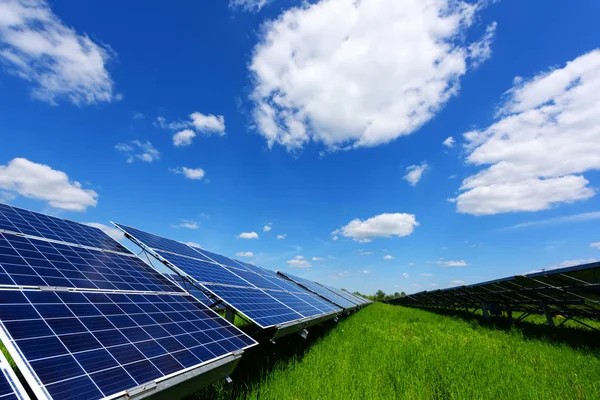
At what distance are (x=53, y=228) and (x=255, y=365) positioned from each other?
27.6ft

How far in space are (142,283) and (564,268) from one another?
14263 millimetres

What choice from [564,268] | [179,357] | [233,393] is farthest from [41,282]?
[564,268]

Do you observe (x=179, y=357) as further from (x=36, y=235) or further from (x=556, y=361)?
(x=556, y=361)

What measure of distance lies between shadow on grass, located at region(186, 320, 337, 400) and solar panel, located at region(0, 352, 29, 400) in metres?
3.50

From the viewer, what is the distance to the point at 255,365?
8.36m

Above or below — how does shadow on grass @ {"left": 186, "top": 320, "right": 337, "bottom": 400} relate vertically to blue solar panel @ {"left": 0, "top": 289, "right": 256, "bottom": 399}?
below

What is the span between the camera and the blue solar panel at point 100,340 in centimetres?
334

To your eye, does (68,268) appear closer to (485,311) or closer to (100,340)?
(100,340)

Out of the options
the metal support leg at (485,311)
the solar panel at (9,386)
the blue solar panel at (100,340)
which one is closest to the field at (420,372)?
the blue solar panel at (100,340)

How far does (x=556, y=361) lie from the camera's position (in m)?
8.05

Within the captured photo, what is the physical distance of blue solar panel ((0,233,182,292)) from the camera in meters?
5.52

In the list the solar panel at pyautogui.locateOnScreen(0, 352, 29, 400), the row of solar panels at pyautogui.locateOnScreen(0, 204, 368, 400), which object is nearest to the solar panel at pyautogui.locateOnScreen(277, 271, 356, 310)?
the row of solar panels at pyautogui.locateOnScreen(0, 204, 368, 400)

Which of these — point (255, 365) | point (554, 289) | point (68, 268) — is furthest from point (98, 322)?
point (554, 289)

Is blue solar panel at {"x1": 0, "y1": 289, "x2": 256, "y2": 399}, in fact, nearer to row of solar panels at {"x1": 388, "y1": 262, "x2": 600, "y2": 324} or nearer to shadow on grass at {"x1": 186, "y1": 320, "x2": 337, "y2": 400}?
shadow on grass at {"x1": 186, "y1": 320, "x2": 337, "y2": 400}
